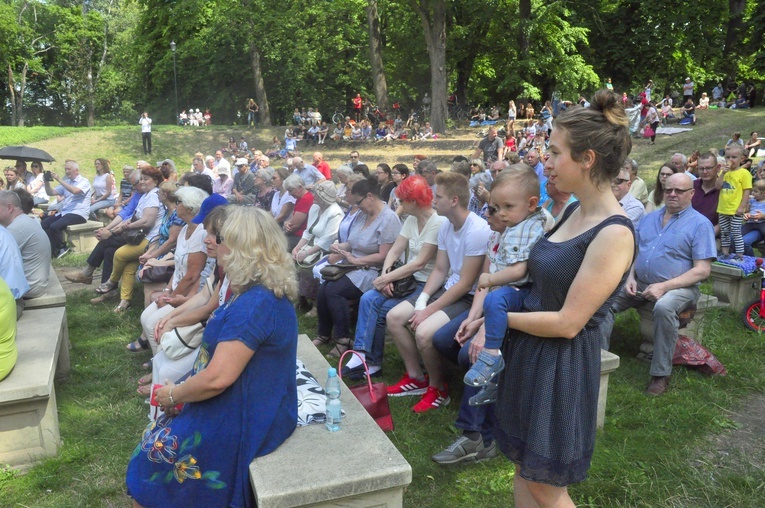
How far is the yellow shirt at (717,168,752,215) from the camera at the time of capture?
251 inches

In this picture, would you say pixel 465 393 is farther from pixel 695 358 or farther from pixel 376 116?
pixel 376 116

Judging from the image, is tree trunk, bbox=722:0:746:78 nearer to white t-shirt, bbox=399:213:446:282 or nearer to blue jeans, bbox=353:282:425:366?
white t-shirt, bbox=399:213:446:282

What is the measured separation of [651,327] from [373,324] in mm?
2108

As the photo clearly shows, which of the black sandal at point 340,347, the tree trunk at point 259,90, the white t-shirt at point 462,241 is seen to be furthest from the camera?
the tree trunk at point 259,90

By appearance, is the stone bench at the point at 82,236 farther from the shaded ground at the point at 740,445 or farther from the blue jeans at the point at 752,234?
the shaded ground at the point at 740,445

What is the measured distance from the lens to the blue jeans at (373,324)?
4656mm

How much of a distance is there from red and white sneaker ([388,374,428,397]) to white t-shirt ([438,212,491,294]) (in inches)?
28.2

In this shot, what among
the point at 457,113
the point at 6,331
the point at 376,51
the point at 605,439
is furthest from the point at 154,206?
the point at 457,113

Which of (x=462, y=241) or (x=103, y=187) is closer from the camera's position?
(x=462, y=241)

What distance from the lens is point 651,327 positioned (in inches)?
188

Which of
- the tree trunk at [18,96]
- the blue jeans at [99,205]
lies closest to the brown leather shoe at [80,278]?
the blue jeans at [99,205]

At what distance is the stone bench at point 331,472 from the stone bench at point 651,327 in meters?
2.84

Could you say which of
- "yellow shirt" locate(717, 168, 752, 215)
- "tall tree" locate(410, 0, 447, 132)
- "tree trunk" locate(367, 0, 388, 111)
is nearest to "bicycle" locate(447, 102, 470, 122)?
"tree trunk" locate(367, 0, 388, 111)

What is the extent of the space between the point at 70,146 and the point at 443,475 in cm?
2401
